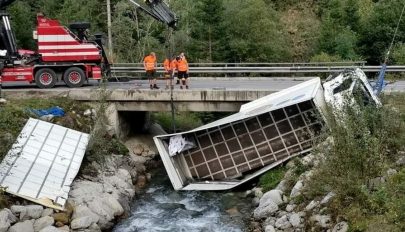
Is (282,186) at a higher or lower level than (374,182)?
lower

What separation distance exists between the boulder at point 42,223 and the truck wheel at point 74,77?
31.1 feet

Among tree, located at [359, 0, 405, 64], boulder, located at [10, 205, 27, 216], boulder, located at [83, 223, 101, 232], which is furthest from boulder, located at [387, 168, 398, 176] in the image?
tree, located at [359, 0, 405, 64]

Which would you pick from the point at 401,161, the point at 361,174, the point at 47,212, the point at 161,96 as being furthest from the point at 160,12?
the point at 361,174

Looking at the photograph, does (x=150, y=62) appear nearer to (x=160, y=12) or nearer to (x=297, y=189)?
(x=160, y=12)

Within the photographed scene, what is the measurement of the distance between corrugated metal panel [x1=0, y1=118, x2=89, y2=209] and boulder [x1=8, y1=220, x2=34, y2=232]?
2.97 ft

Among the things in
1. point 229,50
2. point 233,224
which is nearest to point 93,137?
point 233,224

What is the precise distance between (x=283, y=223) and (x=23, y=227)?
633 centimetres

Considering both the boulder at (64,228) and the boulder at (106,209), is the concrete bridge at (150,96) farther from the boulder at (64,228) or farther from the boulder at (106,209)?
the boulder at (64,228)

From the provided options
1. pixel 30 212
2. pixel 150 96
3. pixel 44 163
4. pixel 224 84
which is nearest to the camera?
pixel 30 212

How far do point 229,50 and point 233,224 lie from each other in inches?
875

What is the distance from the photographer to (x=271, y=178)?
55.1 feet

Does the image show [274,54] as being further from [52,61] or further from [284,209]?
[284,209]

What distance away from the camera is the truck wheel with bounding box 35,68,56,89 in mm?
21141

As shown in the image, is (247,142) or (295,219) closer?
(295,219)
